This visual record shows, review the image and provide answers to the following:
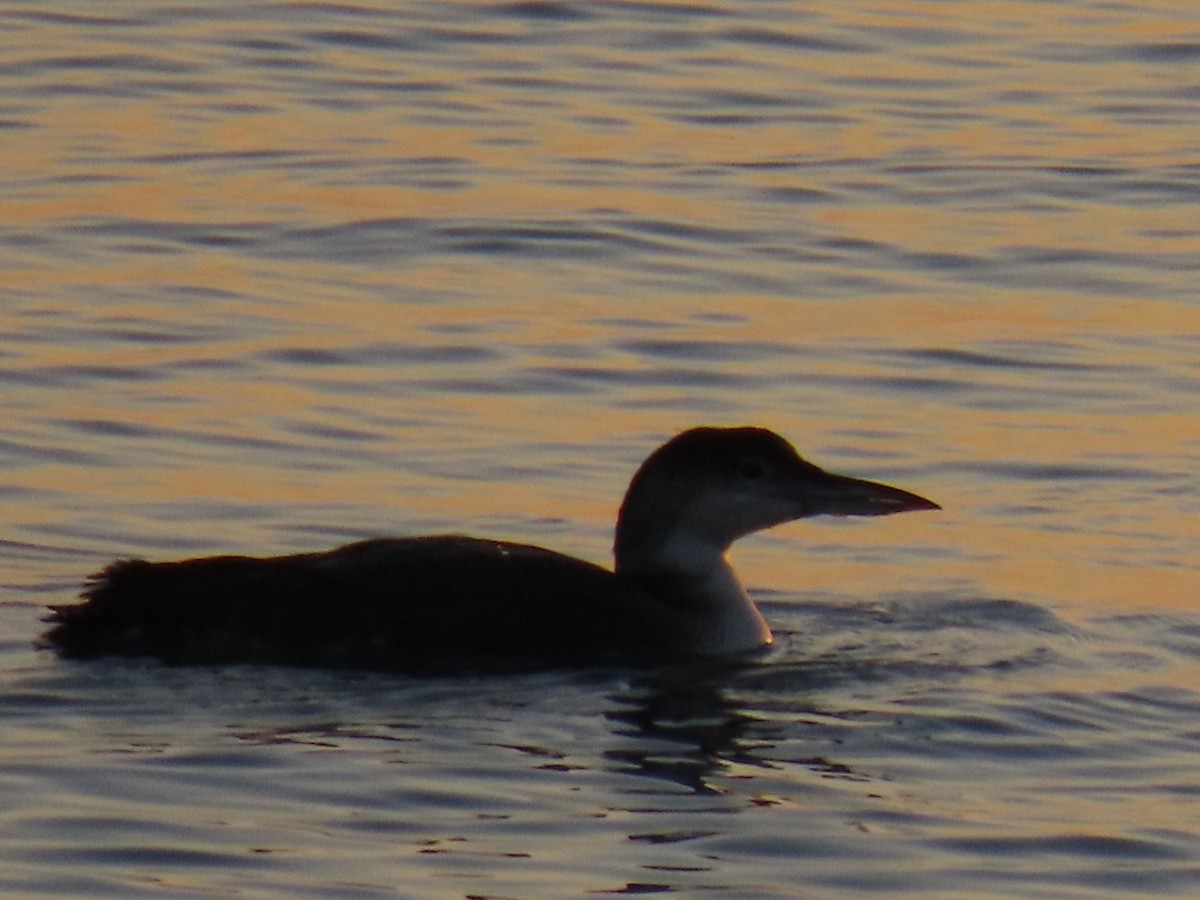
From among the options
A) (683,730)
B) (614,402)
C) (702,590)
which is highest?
(614,402)

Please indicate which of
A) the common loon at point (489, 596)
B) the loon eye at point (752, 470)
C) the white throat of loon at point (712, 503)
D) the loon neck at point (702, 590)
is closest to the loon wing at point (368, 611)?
the common loon at point (489, 596)

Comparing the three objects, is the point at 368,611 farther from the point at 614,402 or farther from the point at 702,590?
the point at 614,402

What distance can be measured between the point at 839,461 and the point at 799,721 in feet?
8.83

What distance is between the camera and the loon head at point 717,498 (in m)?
9.48

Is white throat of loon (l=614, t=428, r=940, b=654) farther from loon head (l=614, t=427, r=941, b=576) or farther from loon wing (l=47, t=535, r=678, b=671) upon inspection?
loon wing (l=47, t=535, r=678, b=671)

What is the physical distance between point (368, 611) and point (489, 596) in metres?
0.32

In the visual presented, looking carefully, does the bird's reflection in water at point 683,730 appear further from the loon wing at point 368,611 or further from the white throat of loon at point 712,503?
the white throat of loon at point 712,503

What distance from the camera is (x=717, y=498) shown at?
951 cm

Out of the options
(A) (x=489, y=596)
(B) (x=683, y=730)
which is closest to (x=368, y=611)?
(A) (x=489, y=596)

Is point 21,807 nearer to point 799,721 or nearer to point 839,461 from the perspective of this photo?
point 799,721

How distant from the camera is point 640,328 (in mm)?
12766

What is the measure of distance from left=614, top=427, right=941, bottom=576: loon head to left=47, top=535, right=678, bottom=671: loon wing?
387 millimetres

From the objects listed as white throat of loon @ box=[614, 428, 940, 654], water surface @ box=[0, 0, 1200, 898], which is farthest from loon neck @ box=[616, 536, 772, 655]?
water surface @ box=[0, 0, 1200, 898]

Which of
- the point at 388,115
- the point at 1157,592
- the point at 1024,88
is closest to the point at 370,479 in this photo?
the point at 1157,592
